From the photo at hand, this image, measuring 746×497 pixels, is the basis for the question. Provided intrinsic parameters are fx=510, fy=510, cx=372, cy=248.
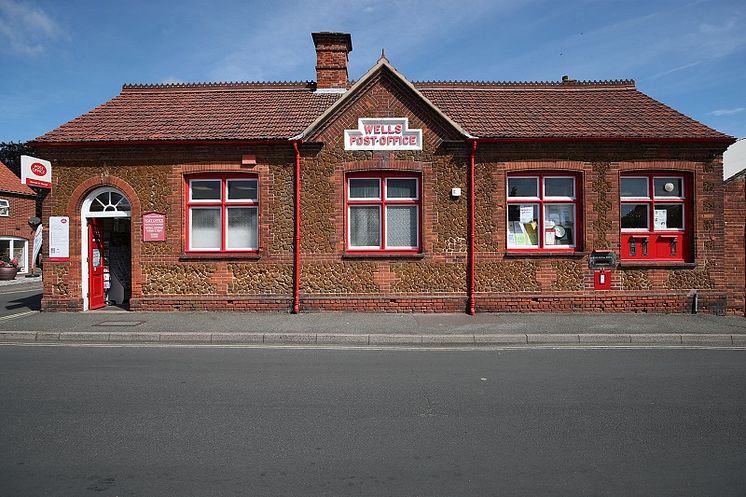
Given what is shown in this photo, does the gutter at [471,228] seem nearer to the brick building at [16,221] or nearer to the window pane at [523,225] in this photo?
the window pane at [523,225]

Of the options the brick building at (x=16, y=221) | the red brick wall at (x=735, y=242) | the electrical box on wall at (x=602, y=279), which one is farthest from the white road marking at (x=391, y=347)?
the brick building at (x=16, y=221)

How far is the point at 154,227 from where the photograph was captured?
41.2 ft

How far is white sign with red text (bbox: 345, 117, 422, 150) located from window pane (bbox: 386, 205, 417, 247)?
1542mm

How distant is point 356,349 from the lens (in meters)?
9.00

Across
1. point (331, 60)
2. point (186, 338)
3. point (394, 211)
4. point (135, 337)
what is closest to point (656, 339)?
point (394, 211)

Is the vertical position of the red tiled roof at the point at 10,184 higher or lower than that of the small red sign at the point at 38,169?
higher

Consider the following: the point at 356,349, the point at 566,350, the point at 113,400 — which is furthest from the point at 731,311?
the point at 113,400

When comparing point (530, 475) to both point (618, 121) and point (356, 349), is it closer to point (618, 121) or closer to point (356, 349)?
point (356, 349)

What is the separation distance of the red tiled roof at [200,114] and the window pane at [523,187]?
5364 mm

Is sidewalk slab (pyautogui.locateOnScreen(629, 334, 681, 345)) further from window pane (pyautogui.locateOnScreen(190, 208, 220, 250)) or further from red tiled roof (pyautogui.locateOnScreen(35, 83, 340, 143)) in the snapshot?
window pane (pyautogui.locateOnScreen(190, 208, 220, 250))

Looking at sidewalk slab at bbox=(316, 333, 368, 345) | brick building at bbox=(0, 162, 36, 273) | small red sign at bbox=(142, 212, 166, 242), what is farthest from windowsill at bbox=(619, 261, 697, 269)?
brick building at bbox=(0, 162, 36, 273)

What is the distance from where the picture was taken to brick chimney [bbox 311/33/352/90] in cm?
1504

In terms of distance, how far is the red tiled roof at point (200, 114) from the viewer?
12539mm

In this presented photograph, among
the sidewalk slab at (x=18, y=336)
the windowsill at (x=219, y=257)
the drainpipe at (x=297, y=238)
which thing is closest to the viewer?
the sidewalk slab at (x=18, y=336)
